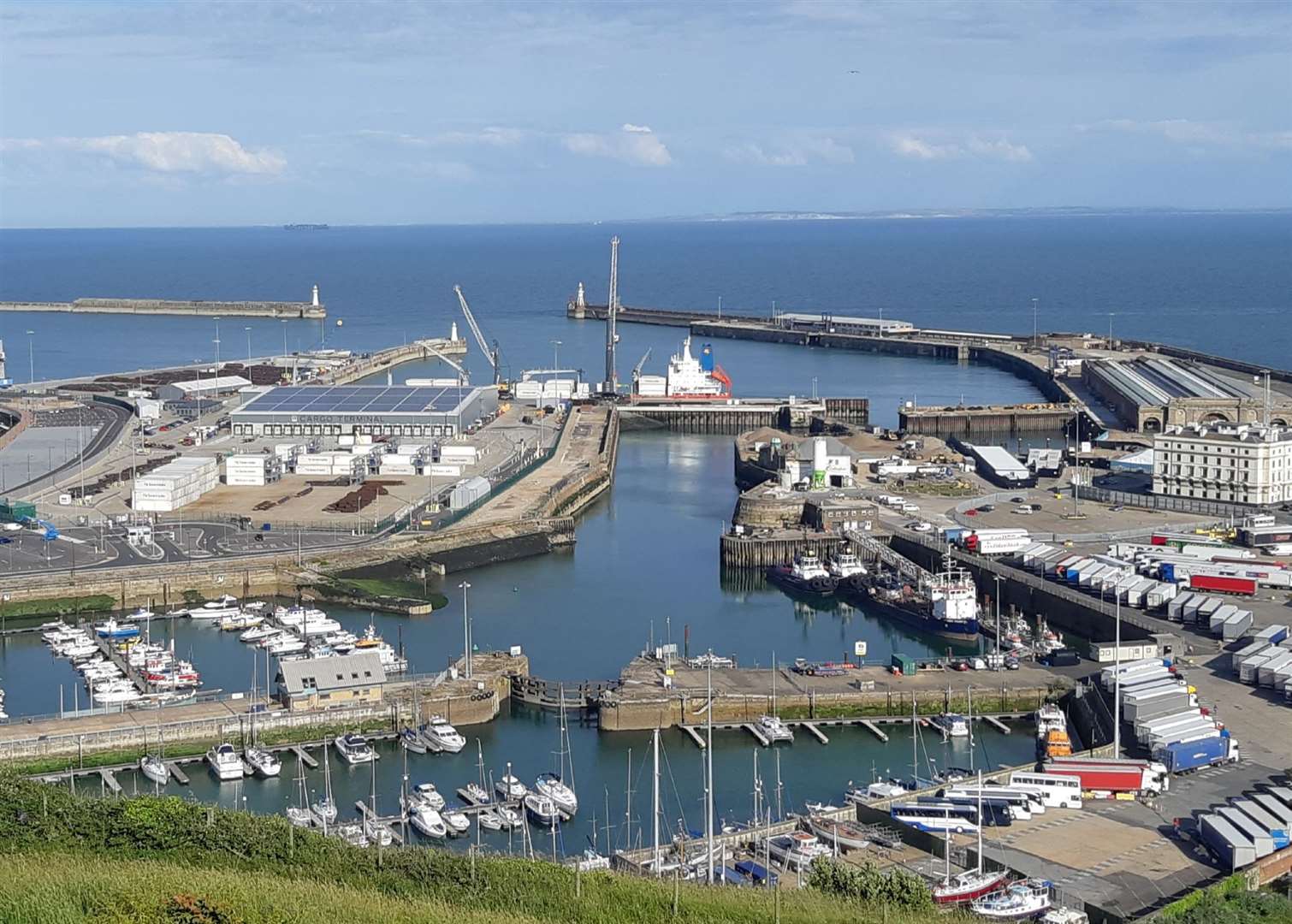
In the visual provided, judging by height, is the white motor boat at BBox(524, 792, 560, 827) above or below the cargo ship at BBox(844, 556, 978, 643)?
below

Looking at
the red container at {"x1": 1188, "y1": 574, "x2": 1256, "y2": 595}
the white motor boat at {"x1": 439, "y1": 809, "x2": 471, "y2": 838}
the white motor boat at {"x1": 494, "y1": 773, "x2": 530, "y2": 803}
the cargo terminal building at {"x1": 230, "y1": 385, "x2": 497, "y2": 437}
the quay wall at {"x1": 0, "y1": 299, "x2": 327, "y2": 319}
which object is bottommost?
the white motor boat at {"x1": 439, "y1": 809, "x2": 471, "y2": 838}

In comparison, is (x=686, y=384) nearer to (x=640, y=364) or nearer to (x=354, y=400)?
(x=640, y=364)

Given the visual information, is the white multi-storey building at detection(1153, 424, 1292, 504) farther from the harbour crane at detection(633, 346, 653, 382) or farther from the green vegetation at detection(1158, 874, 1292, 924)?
the harbour crane at detection(633, 346, 653, 382)

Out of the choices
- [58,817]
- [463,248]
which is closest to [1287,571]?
[58,817]

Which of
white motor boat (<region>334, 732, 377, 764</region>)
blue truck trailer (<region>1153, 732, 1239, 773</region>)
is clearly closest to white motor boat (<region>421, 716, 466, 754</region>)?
white motor boat (<region>334, 732, 377, 764</region>)

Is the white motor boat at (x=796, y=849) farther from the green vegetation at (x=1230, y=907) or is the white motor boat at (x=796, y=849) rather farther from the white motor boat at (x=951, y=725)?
the white motor boat at (x=951, y=725)

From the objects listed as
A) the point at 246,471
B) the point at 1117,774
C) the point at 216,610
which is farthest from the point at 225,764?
the point at 246,471
